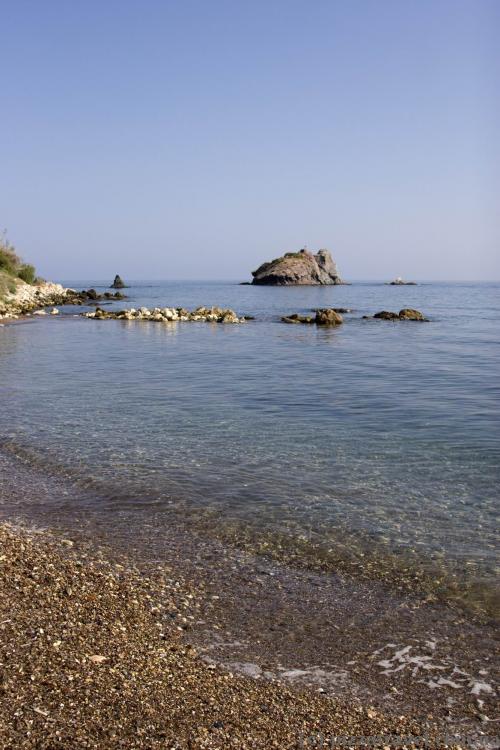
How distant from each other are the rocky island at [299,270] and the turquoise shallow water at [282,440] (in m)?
136

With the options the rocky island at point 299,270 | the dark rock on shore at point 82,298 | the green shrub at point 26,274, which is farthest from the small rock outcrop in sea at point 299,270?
the green shrub at point 26,274

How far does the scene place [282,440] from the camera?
57.4 ft

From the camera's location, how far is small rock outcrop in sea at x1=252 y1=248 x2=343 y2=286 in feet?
564

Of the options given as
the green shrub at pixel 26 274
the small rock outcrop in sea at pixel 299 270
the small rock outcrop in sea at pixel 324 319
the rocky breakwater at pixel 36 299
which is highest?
the small rock outcrop in sea at pixel 299 270

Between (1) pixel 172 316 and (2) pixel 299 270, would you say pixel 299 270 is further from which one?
(1) pixel 172 316

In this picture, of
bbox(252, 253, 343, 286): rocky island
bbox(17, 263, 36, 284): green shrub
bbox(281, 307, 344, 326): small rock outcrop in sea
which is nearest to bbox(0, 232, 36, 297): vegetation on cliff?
bbox(17, 263, 36, 284): green shrub

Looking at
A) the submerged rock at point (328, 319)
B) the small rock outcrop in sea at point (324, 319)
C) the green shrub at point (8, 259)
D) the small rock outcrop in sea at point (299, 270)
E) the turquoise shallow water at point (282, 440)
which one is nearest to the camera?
the turquoise shallow water at point (282, 440)

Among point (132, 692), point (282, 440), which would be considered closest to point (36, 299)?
point (282, 440)

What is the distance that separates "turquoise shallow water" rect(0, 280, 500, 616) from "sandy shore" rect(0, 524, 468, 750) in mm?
3382

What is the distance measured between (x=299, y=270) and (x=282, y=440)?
6247 inches

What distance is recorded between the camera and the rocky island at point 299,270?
172000mm

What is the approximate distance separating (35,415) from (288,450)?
8816mm

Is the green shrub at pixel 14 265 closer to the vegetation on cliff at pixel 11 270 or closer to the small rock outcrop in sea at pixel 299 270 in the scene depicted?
the vegetation on cliff at pixel 11 270

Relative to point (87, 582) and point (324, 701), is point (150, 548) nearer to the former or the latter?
point (87, 582)
